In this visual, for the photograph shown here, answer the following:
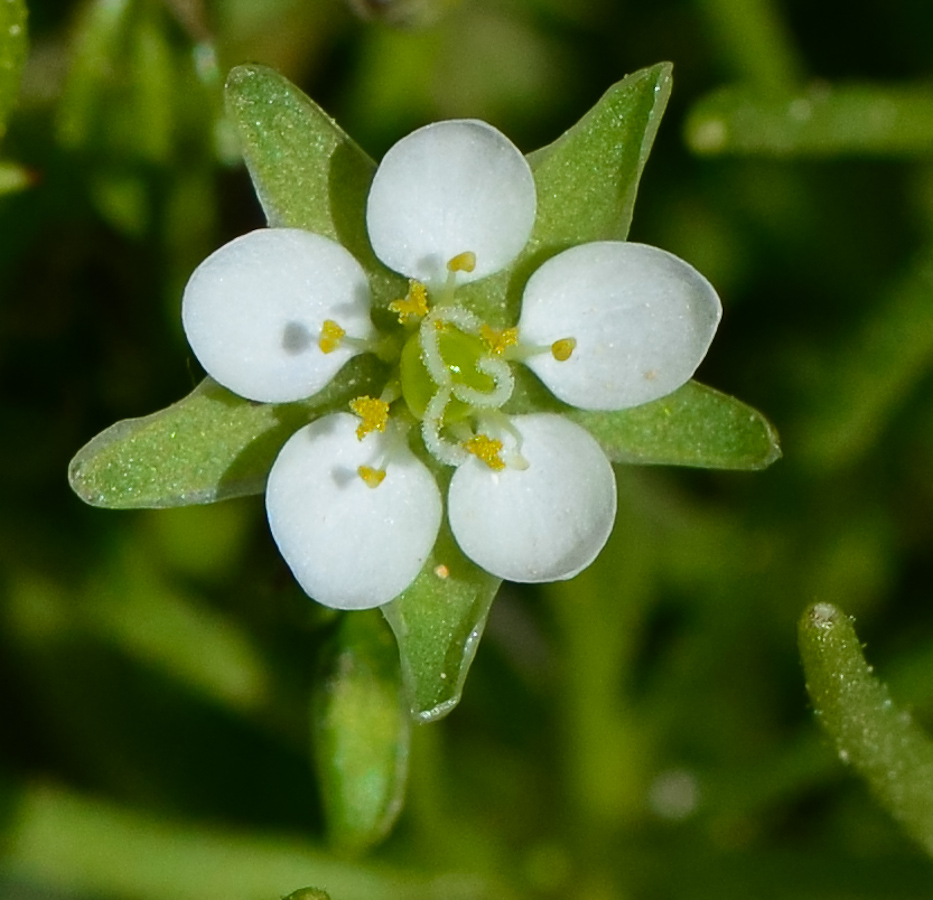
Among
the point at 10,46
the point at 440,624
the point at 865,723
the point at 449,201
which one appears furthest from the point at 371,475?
the point at 10,46

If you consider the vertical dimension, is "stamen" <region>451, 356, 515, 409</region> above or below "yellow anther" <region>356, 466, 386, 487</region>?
above

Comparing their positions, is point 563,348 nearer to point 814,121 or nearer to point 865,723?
point 865,723

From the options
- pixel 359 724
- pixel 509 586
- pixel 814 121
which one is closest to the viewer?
pixel 359 724

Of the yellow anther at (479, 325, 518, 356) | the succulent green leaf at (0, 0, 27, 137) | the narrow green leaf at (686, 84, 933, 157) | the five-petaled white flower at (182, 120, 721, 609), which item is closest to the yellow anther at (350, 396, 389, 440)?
the five-petaled white flower at (182, 120, 721, 609)

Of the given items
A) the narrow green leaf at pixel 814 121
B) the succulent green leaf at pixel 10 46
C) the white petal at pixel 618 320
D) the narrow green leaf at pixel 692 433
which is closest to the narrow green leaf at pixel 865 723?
Answer: the narrow green leaf at pixel 692 433

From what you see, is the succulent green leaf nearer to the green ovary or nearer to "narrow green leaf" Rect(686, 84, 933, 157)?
the green ovary

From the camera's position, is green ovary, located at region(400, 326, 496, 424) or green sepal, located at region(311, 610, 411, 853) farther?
green sepal, located at region(311, 610, 411, 853)
